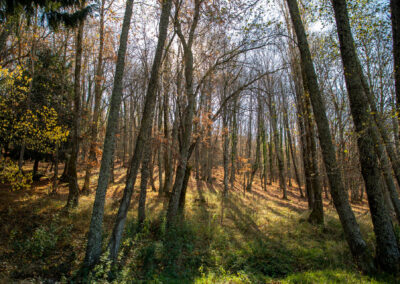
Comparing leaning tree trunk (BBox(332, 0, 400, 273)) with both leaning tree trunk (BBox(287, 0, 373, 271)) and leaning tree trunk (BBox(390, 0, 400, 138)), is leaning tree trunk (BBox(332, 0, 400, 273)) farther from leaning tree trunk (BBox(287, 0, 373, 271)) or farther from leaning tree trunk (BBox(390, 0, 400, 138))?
leaning tree trunk (BBox(390, 0, 400, 138))

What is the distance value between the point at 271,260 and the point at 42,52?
14748mm

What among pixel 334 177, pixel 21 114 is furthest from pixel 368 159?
pixel 21 114

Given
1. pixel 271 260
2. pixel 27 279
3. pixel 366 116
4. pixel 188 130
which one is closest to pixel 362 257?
pixel 271 260

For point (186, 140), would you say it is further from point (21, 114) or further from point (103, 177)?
point (21, 114)

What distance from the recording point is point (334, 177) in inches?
212

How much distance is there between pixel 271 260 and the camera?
5828 mm

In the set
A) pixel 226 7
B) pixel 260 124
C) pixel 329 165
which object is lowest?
pixel 329 165

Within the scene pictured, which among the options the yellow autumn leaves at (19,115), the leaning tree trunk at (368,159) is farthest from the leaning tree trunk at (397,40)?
the yellow autumn leaves at (19,115)

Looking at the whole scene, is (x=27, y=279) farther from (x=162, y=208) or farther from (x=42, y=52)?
(x=42, y=52)

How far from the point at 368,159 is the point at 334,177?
0.86 meters

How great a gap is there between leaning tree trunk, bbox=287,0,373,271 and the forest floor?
463 mm

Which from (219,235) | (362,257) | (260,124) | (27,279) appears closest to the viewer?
(27,279)

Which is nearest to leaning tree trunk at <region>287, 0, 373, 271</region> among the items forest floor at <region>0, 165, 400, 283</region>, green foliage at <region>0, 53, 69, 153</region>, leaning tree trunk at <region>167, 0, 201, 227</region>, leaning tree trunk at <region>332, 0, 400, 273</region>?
leaning tree trunk at <region>332, 0, 400, 273</region>

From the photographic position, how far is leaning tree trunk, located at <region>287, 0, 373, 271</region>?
4.91 metres
